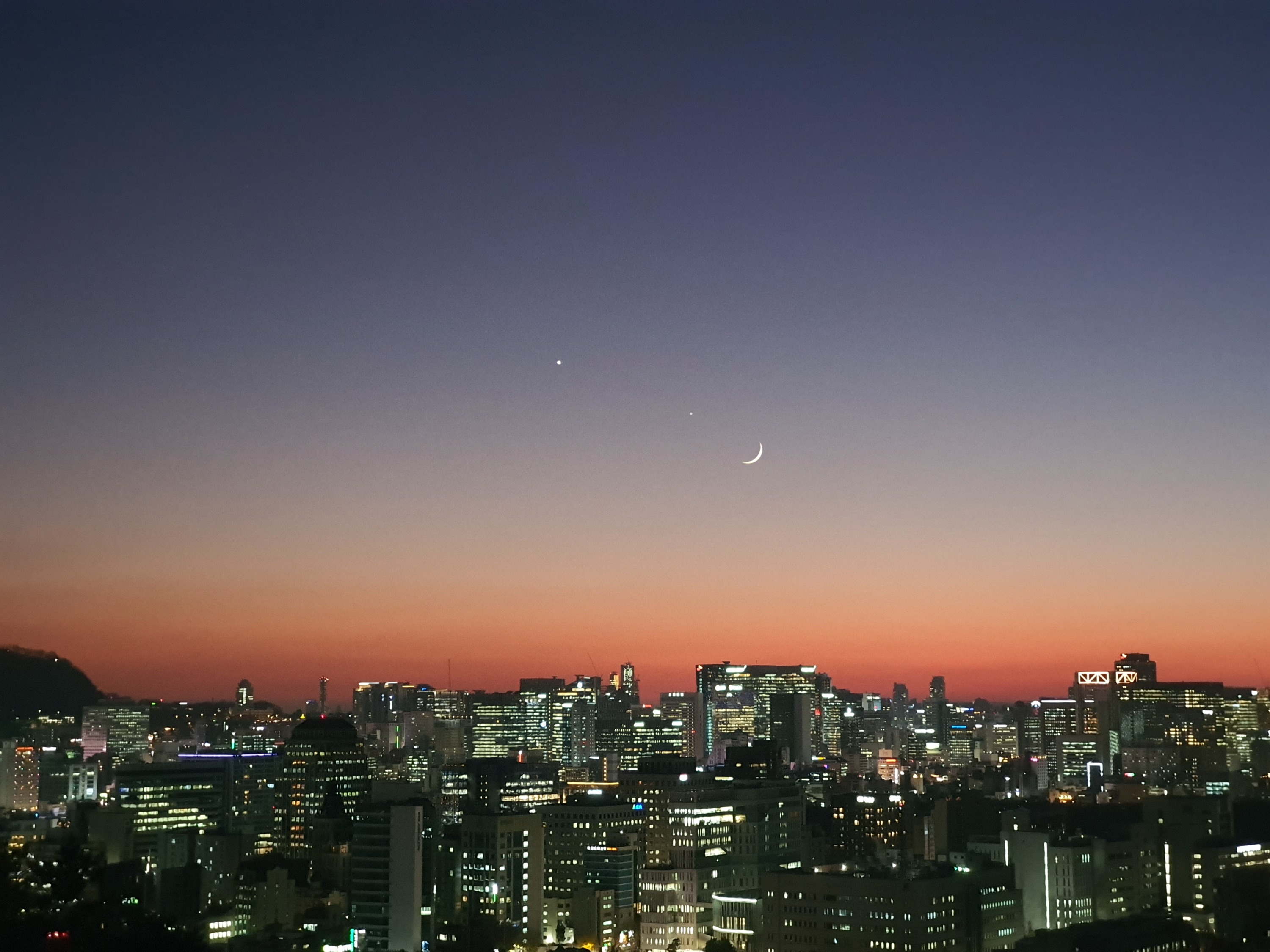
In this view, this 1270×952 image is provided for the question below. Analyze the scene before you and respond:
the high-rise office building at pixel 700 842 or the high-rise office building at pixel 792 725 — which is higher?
the high-rise office building at pixel 792 725

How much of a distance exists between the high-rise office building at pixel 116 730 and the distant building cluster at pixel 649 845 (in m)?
0.32

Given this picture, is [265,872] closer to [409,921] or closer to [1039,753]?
[409,921]

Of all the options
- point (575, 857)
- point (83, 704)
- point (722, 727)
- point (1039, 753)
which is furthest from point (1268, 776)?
point (83, 704)

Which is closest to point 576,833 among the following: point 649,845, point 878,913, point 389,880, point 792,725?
point 649,845

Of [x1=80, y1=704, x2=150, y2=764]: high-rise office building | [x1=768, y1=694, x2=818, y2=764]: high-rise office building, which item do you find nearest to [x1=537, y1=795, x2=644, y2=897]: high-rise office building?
[x1=768, y1=694, x2=818, y2=764]: high-rise office building

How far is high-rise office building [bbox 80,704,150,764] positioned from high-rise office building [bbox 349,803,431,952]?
34.4 meters

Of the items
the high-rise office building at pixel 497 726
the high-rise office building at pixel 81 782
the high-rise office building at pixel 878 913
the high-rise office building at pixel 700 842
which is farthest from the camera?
the high-rise office building at pixel 497 726

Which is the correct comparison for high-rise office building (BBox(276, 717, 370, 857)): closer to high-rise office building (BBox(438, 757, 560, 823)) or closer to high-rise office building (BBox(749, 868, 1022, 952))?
high-rise office building (BBox(438, 757, 560, 823))

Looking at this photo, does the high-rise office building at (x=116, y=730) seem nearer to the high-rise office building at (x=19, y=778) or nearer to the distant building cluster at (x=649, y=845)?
the distant building cluster at (x=649, y=845)

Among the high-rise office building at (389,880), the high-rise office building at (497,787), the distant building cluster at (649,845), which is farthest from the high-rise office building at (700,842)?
the high-rise office building at (389,880)

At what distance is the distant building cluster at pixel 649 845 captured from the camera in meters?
Result: 23.2

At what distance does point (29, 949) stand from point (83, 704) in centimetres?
5671

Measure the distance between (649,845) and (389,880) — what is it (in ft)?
21.2

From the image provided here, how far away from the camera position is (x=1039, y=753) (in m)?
65.2
